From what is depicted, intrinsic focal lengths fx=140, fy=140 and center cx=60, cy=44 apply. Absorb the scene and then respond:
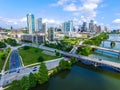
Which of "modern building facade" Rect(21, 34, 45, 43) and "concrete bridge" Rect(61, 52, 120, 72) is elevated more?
"modern building facade" Rect(21, 34, 45, 43)

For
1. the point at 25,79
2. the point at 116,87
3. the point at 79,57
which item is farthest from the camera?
the point at 79,57

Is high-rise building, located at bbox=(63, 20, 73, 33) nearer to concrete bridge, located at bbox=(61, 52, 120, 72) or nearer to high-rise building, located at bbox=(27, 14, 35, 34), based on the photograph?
high-rise building, located at bbox=(27, 14, 35, 34)

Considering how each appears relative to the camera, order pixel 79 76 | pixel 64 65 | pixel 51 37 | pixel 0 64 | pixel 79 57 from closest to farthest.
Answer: pixel 79 76 < pixel 64 65 < pixel 0 64 < pixel 79 57 < pixel 51 37

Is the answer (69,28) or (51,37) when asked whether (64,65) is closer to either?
(51,37)

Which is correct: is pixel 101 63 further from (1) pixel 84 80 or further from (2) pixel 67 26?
(2) pixel 67 26

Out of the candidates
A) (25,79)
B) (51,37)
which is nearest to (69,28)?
(51,37)

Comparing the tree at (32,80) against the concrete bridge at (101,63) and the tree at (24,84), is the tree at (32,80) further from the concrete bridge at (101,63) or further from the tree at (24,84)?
the concrete bridge at (101,63)

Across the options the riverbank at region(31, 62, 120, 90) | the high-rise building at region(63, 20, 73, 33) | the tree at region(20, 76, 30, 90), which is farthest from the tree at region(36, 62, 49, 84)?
the high-rise building at region(63, 20, 73, 33)

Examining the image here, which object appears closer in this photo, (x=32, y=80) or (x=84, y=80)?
(x=32, y=80)

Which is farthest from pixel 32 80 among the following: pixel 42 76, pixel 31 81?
pixel 42 76

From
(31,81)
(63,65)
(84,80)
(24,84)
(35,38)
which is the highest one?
(35,38)

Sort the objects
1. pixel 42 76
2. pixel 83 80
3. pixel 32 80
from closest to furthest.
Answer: pixel 32 80, pixel 42 76, pixel 83 80
